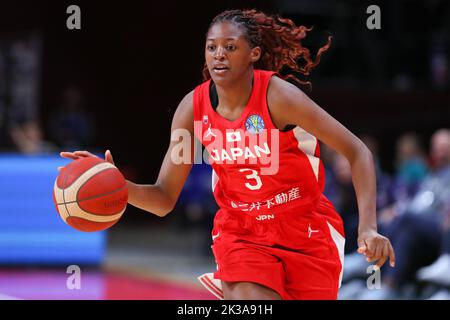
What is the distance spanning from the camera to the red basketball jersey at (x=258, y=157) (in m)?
3.70

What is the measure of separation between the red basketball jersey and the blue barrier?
16.3 feet

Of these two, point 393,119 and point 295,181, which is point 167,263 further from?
point 295,181

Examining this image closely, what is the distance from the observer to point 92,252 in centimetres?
861

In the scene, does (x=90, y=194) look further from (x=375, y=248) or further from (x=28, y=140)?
(x=28, y=140)

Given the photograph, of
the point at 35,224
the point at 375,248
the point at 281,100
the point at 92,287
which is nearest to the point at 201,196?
the point at 35,224

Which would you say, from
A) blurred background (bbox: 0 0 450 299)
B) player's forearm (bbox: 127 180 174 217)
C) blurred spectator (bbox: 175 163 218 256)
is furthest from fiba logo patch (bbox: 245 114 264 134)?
blurred spectator (bbox: 175 163 218 256)

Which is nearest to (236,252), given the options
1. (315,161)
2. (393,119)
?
(315,161)

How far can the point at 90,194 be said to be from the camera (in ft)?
12.2

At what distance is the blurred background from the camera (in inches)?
281

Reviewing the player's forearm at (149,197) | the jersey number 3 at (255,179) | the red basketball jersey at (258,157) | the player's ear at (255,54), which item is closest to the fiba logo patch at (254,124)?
the red basketball jersey at (258,157)

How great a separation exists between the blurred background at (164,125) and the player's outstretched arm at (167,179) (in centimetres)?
253

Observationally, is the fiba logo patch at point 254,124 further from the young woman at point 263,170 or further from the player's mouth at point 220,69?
the player's mouth at point 220,69

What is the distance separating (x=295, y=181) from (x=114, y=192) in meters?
0.79

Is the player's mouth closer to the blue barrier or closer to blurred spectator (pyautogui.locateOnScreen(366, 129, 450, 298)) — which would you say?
blurred spectator (pyautogui.locateOnScreen(366, 129, 450, 298))
